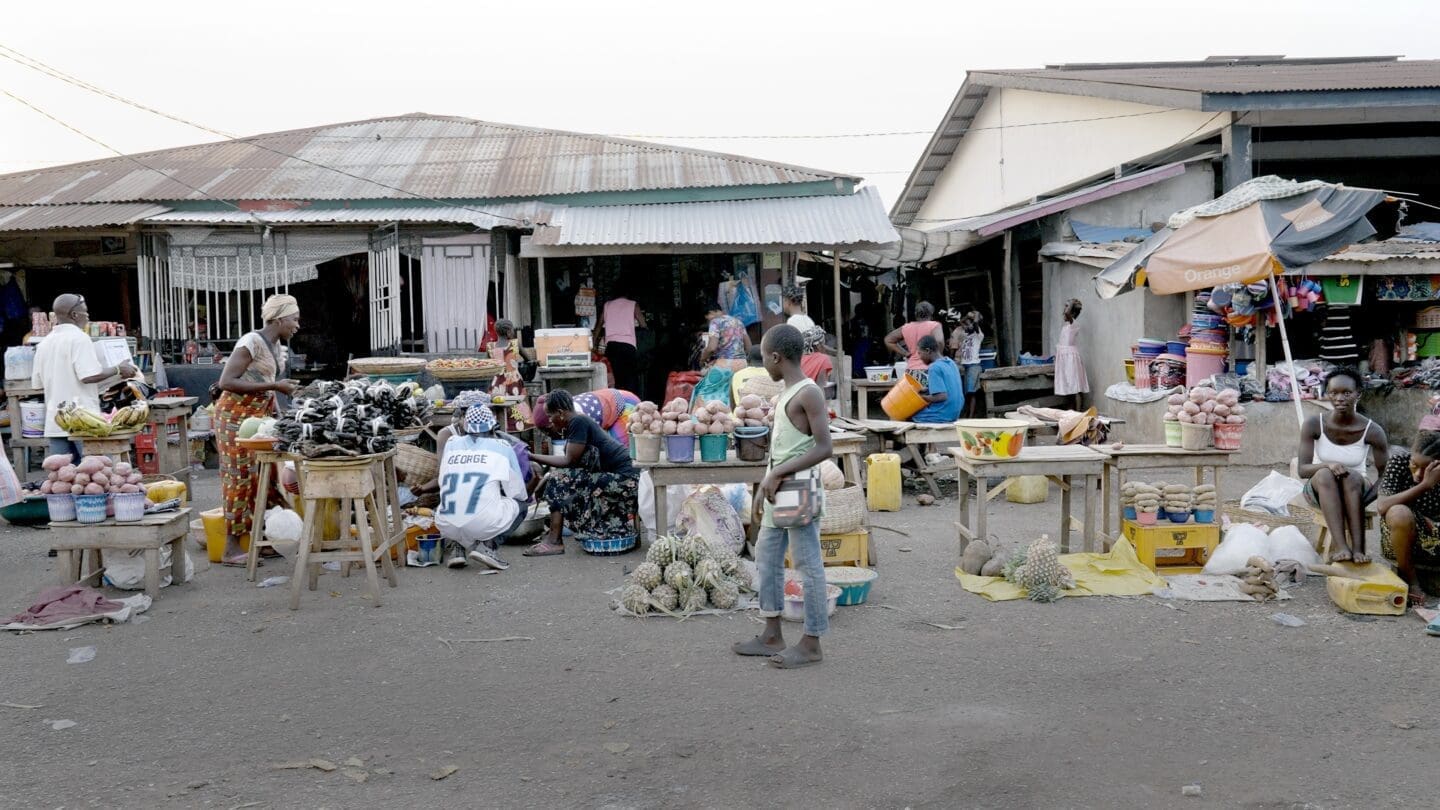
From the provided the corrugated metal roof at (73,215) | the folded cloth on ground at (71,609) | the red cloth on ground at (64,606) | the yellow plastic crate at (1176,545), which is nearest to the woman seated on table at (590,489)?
the folded cloth on ground at (71,609)

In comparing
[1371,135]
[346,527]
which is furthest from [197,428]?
[1371,135]

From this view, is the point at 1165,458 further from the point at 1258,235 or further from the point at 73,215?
the point at 73,215

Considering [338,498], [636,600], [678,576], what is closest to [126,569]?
[338,498]

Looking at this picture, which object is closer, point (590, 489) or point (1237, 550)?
point (1237, 550)

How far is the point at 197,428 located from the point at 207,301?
1.96 m

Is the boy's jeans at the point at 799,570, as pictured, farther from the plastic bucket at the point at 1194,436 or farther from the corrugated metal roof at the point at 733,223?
the corrugated metal roof at the point at 733,223

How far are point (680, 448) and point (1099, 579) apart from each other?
278 cm

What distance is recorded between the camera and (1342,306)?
1210 cm

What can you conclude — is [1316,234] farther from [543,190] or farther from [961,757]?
[543,190]

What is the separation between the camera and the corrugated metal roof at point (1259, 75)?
13.7 meters

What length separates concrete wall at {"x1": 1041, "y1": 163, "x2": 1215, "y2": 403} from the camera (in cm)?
1331

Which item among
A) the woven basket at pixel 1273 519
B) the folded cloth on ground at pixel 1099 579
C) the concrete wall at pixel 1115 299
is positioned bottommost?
the folded cloth on ground at pixel 1099 579

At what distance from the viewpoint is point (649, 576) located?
21.5 ft

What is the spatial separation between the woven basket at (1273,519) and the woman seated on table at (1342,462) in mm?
321
